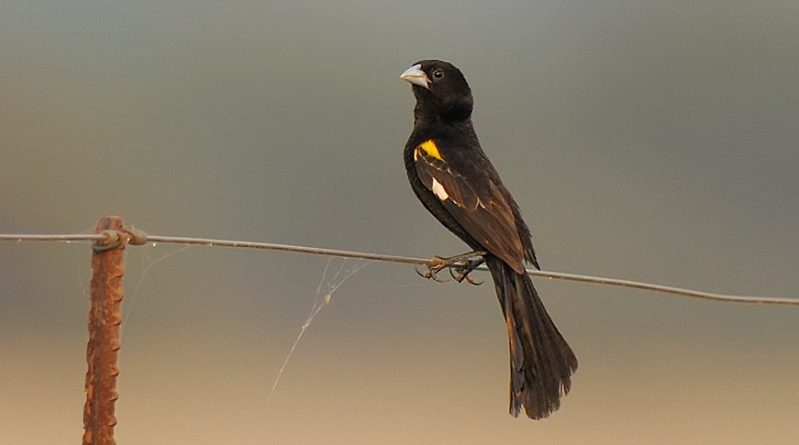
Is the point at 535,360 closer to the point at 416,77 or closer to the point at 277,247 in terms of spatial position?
the point at 277,247

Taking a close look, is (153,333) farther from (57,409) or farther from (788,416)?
(788,416)

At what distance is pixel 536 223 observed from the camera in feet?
66.1

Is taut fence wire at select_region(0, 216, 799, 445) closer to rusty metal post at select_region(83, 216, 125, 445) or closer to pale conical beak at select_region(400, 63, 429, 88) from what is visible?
rusty metal post at select_region(83, 216, 125, 445)

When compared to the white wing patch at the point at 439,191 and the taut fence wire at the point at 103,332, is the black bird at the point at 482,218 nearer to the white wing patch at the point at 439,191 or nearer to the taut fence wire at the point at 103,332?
the white wing patch at the point at 439,191

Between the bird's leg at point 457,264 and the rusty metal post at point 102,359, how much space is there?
162 cm

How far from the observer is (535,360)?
174 inches

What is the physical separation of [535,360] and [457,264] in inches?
27.8

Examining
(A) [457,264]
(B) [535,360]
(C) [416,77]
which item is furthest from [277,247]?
(C) [416,77]

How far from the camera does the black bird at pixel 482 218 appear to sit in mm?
4418

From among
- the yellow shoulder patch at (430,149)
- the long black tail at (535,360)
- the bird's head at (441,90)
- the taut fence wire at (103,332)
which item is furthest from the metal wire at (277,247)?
the bird's head at (441,90)

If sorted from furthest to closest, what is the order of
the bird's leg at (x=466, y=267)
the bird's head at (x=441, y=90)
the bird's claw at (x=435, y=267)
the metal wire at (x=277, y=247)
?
1. the bird's head at (x=441, y=90)
2. the bird's leg at (x=466, y=267)
3. the bird's claw at (x=435, y=267)
4. the metal wire at (x=277, y=247)

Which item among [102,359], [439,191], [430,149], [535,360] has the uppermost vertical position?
[430,149]

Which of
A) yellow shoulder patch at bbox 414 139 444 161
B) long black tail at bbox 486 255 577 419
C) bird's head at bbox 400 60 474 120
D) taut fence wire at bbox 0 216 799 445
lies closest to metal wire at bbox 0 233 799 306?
taut fence wire at bbox 0 216 799 445

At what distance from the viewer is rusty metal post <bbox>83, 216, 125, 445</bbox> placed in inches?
127
